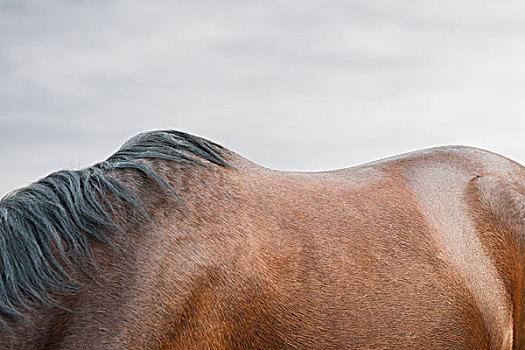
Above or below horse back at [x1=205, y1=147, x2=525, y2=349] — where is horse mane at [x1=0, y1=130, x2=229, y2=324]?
above

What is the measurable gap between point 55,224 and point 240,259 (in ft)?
2.41

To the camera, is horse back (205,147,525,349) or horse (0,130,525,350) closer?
horse (0,130,525,350)

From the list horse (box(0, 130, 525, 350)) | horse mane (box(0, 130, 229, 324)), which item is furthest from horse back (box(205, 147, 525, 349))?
horse mane (box(0, 130, 229, 324))

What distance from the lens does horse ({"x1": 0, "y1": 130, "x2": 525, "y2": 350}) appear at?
2.27m

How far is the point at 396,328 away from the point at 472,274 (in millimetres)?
688

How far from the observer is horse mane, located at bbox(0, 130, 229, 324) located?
2.25m

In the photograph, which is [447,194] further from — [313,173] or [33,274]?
[33,274]

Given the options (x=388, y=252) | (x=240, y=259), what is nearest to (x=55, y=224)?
(x=240, y=259)

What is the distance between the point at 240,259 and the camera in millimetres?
2547

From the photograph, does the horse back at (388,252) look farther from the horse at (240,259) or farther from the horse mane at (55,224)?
the horse mane at (55,224)

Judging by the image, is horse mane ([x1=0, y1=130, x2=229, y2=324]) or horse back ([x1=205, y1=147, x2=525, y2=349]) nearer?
horse mane ([x1=0, y1=130, x2=229, y2=324])

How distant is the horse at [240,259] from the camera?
2.27 metres

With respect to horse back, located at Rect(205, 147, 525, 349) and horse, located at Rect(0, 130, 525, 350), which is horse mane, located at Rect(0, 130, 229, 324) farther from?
horse back, located at Rect(205, 147, 525, 349)

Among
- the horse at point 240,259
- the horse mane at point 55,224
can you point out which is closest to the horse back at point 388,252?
the horse at point 240,259
